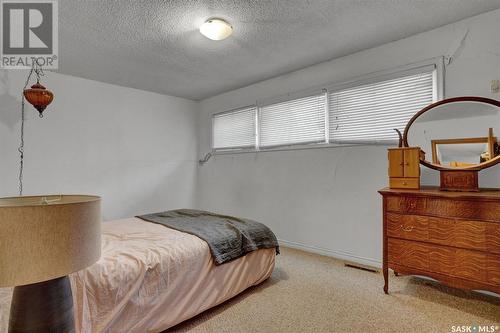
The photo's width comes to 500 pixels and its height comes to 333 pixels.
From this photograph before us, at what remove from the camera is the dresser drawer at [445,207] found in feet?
5.81

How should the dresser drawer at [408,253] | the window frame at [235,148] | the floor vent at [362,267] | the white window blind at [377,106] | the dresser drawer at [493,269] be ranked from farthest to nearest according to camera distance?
the window frame at [235,148], the floor vent at [362,267], the white window blind at [377,106], the dresser drawer at [408,253], the dresser drawer at [493,269]

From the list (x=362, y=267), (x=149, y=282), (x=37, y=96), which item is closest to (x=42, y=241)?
(x=149, y=282)

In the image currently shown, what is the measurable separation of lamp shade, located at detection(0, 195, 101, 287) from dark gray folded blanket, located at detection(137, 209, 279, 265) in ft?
4.33

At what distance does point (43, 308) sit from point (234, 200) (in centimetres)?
349

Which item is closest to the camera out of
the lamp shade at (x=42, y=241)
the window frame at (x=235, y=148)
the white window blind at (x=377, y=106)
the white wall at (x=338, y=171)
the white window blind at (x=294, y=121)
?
the lamp shade at (x=42, y=241)

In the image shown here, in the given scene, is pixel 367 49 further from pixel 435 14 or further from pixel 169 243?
pixel 169 243

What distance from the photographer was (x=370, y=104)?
2854 mm

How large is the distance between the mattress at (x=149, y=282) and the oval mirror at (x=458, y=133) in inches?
75.2

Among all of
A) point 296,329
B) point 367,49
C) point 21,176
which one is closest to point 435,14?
point 367,49

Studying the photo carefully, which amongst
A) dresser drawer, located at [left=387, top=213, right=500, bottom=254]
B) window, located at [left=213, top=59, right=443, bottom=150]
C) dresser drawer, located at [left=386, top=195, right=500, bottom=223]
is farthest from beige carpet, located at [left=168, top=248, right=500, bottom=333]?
window, located at [left=213, top=59, right=443, bottom=150]

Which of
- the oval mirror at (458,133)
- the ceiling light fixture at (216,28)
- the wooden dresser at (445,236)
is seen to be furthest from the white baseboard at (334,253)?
the ceiling light fixture at (216,28)

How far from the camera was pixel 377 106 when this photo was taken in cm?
280

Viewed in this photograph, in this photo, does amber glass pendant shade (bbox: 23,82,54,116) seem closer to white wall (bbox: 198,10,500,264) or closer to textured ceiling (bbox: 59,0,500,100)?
textured ceiling (bbox: 59,0,500,100)

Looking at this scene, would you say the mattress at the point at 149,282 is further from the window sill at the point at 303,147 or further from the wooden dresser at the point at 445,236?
the window sill at the point at 303,147
